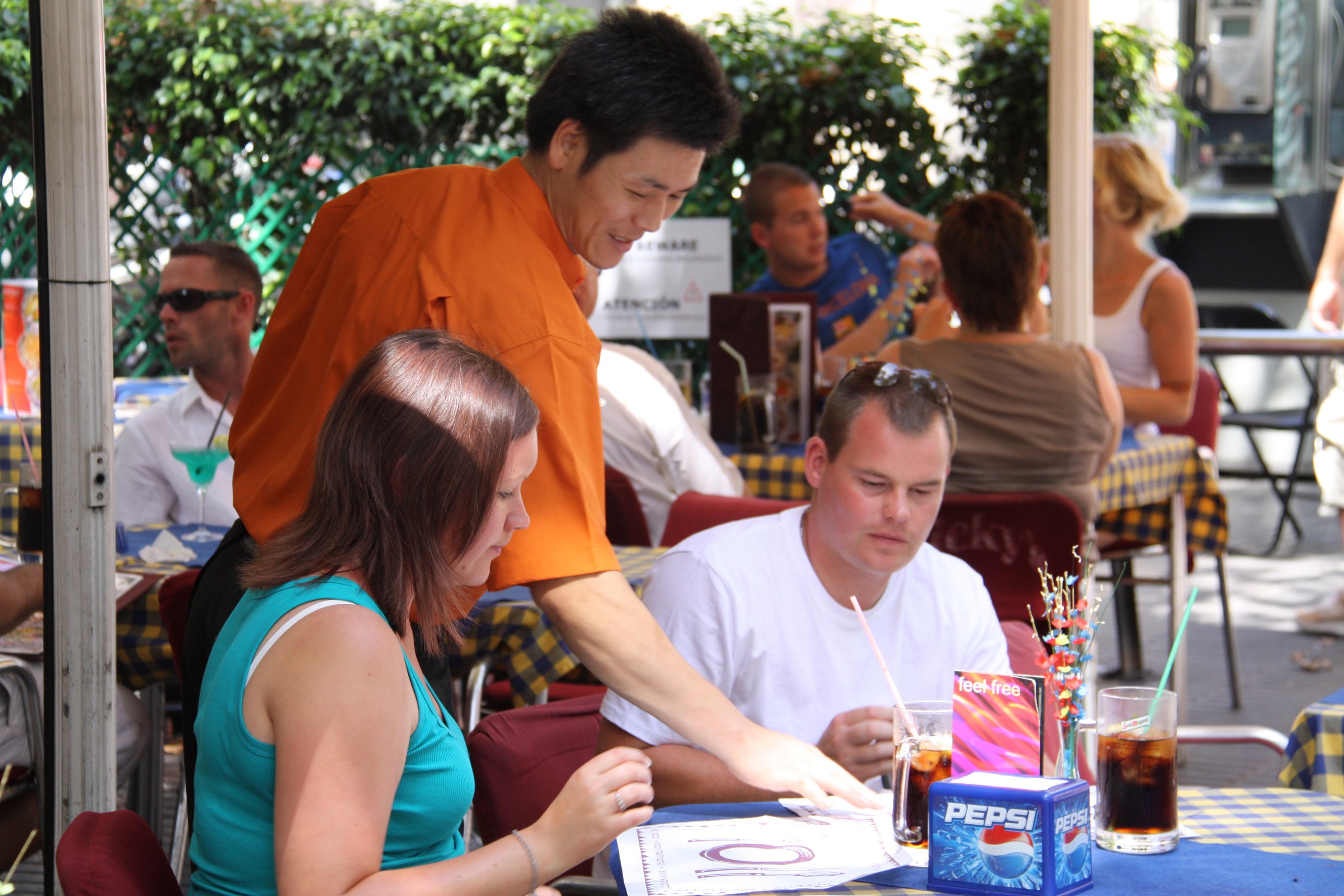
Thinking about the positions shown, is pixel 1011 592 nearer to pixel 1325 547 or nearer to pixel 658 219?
pixel 658 219

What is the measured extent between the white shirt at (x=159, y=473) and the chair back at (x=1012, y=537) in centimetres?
169

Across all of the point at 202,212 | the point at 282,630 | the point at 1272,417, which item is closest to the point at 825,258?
the point at 1272,417

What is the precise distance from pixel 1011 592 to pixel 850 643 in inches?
41.3

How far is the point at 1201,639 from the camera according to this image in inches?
224

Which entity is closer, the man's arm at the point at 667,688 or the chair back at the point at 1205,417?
the man's arm at the point at 667,688

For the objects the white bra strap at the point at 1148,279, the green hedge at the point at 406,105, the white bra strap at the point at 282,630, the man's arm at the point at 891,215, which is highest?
the green hedge at the point at 406,105

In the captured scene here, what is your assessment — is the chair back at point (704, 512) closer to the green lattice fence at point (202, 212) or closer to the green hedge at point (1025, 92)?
the green lattice fence at point (202, 212)

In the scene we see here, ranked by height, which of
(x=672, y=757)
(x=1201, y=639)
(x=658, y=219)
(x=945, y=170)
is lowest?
(x=1201, y=639)

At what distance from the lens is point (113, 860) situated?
4.26 ft

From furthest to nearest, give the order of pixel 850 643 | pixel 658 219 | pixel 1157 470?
pixel 1157 470 → pixel 850 643 → pixel 658 219

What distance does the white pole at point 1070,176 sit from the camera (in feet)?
12.4

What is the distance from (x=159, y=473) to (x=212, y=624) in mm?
1867

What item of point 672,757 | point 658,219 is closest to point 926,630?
point 672,757

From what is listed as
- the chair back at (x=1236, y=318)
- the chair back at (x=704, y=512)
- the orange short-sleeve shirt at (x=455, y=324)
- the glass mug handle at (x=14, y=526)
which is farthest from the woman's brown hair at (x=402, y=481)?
the chair back at (x=1236, y=318)
